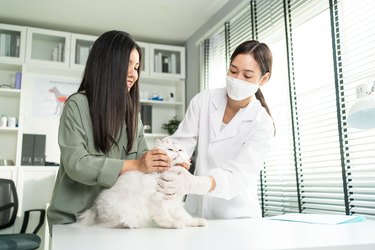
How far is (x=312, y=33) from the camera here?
2.28 m

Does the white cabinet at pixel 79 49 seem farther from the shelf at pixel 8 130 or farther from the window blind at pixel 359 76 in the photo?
the window blind at pixel 359 76

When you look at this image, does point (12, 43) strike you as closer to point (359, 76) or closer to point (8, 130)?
point (8, 130)

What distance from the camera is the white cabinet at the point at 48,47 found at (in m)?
3.59

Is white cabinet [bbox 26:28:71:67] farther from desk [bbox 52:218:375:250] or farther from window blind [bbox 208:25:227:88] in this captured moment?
desk [bbox 52:218:375:250]

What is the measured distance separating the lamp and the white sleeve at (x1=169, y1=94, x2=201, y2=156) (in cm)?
71

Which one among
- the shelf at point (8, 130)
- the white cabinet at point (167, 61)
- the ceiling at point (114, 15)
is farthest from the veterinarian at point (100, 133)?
the white cabinet at point (167, 61)

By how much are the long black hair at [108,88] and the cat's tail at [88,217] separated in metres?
0.20

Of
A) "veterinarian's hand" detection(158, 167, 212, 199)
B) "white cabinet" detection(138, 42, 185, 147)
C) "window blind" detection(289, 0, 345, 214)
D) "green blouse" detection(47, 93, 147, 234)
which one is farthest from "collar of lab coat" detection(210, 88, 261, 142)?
"white cabinet" detection(138, 42, 185, 147)

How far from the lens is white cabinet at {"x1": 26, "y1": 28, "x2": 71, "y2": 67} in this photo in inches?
141

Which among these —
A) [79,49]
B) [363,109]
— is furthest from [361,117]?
[79,49]

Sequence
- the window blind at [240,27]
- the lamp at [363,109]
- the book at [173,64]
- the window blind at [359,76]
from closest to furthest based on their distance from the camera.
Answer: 1. the lamp at [363,109]
2. the window blind at [359,76]
3. the window blind at [240,27]
4. the book at [173,64]

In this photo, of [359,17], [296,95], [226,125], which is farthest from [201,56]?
[226,125]

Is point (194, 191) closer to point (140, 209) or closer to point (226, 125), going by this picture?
point (140, 209)

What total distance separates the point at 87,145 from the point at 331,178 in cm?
151
